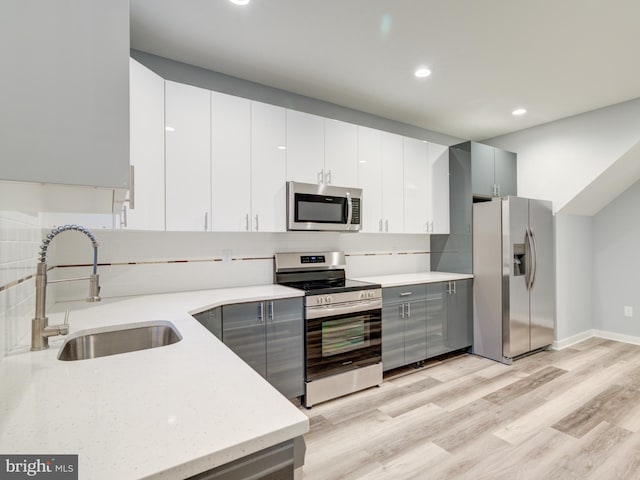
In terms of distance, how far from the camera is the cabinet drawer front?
3078 mm

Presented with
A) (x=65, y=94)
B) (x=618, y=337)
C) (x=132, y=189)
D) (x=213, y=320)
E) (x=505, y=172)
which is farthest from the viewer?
(x=618, y=337)

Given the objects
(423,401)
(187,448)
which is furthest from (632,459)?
(187,448)

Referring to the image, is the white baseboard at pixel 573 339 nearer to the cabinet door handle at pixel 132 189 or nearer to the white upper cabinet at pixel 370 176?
the white upper cabinet at pixel 370 176

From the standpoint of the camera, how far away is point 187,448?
0.65 m

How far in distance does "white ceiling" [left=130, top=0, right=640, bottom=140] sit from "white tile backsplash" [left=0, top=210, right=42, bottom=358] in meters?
1.47

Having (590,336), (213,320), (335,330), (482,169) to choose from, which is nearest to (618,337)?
(590,336)

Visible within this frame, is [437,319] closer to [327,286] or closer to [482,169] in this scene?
[327,286]

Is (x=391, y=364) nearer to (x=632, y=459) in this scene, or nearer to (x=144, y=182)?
(x=632, y=459)

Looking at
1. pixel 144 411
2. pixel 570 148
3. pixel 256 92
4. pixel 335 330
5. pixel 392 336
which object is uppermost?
pixel 256 92

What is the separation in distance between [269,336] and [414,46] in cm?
231

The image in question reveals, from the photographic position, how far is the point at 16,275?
122 centimetres

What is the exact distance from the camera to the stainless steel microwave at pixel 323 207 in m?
2.81

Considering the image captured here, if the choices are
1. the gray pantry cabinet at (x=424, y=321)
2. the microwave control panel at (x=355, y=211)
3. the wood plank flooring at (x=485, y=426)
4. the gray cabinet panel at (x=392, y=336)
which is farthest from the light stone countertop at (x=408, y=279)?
the wood plank flooring at (x=485, y=426)

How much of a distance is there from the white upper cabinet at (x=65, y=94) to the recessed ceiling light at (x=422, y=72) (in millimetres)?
2528
